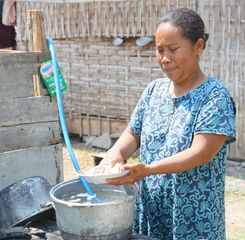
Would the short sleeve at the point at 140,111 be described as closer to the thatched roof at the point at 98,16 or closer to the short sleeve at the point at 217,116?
the short sleeve at the point at 217,116

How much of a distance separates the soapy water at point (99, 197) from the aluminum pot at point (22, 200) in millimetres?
254

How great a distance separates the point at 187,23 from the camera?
81.0 inches

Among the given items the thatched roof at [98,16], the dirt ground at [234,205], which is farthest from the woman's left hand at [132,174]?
the thatched roof at [98,16]

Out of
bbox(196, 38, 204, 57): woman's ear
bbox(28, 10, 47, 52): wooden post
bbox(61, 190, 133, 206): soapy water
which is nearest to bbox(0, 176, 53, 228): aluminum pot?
bbox(61, 190, 133, 206): soapy water

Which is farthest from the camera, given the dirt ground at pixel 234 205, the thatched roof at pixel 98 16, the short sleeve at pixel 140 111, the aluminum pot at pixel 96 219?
the thatched roof at pixel 98 16

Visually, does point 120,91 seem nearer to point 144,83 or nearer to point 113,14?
point 144,83

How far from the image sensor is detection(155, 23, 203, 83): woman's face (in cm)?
205

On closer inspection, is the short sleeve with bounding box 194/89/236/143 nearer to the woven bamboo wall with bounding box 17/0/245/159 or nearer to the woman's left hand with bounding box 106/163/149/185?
the woman's left hand with bounding box 106/163/149/185

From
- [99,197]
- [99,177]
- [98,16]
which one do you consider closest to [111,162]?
[99,197]

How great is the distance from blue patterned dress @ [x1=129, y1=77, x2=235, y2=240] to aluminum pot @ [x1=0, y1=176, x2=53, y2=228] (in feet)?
1.44

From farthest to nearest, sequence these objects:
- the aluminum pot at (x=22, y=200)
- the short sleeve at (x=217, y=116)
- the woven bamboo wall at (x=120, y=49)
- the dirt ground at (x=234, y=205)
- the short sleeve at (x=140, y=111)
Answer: the woven bamboo wall at (x=120, y=49)
the dirt ground at (x=234, y=205)
the short sleeve at (x=140, y=111)
the aluminum pot at (x=22, y=200)
the short sleeve at (x=217, y=116)

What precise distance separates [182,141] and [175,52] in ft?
1.20

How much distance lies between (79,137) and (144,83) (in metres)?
1.56

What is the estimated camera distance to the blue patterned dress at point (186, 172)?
81.4 inches
